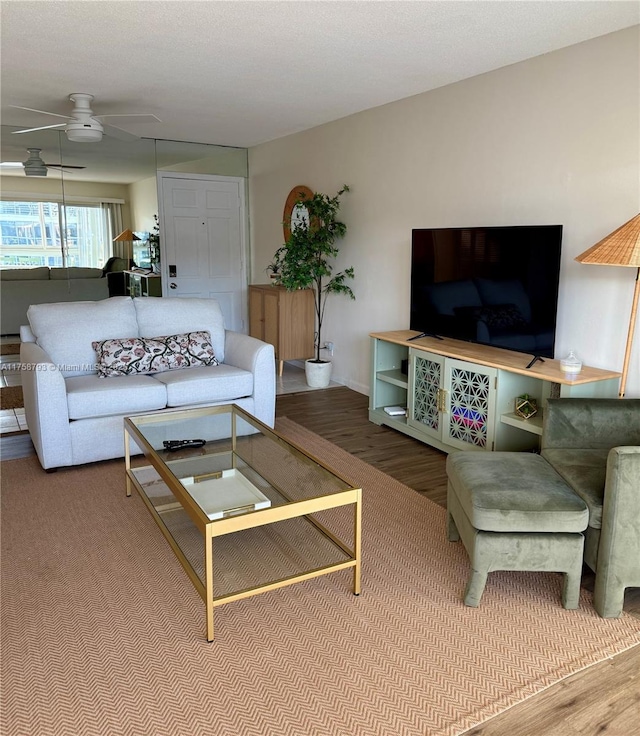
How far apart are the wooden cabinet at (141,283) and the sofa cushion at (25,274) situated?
2.77 feet

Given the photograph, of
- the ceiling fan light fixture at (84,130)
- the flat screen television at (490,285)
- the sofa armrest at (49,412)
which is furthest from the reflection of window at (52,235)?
the flat screen television at (490,285)

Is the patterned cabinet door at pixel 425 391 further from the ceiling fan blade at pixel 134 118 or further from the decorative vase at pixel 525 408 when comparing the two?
the ceiling fan blade at pixel 134 118

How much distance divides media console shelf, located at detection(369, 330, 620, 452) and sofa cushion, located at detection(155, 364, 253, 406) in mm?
1078

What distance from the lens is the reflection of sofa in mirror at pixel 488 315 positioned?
11.5 ft

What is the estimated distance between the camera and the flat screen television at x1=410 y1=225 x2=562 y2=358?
3.38 m

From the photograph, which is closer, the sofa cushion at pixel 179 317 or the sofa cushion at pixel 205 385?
the sofa cushion at pixel 205 385

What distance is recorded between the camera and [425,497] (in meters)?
3.29

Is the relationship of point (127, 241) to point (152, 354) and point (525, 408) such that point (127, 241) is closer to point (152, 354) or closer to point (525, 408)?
point (152, 354)

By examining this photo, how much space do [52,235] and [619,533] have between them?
5921 mm

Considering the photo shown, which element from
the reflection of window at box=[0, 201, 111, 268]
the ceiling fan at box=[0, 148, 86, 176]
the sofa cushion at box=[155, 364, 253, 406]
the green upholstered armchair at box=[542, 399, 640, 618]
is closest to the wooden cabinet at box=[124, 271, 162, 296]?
the reflection of window at box=[0, 201, 111, 268]

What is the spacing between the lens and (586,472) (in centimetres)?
247

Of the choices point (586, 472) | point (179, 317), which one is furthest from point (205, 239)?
point (586, 472)

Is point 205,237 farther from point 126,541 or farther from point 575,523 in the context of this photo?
point 575,523

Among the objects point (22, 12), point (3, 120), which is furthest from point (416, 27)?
point (3, 120)
